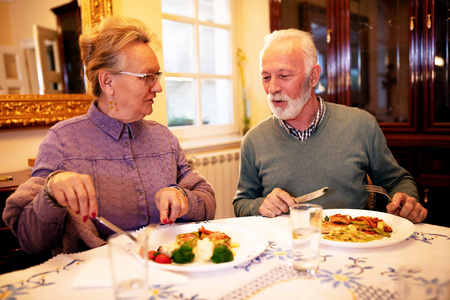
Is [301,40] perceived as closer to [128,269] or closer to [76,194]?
[76,194]

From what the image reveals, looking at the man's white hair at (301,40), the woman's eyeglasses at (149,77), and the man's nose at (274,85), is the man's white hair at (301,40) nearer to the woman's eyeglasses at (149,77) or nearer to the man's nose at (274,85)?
the man's nose at (274,85)

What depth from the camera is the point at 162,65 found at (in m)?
2.54

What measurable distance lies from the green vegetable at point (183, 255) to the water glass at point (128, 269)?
0.69ft

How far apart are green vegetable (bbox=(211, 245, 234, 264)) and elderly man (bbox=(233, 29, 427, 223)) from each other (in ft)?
1.96

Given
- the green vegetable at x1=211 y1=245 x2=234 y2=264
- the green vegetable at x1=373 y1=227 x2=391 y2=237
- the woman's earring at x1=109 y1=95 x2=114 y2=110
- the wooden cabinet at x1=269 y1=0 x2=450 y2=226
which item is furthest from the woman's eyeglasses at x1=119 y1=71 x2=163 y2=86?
the wooden cabinet at x1=269 y1=0 x2=450 y2=226

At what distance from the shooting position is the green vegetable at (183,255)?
902 mm

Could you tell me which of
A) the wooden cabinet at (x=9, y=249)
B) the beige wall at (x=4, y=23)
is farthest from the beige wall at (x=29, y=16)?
the wooden cabinet at (x=9, y=249)

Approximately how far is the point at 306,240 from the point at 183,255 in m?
0.30

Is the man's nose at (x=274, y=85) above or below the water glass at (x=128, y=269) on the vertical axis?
above

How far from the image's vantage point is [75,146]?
50.8 inches

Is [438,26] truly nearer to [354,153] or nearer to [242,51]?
[354,153]

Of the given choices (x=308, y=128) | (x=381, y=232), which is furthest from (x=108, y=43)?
(x=381, y=232)

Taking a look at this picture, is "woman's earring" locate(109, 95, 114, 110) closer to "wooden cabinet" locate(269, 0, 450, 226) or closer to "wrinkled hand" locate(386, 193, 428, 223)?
"wrinkled hand" locate(386, 193, 428, 223)

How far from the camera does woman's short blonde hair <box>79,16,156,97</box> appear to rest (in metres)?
1.37
